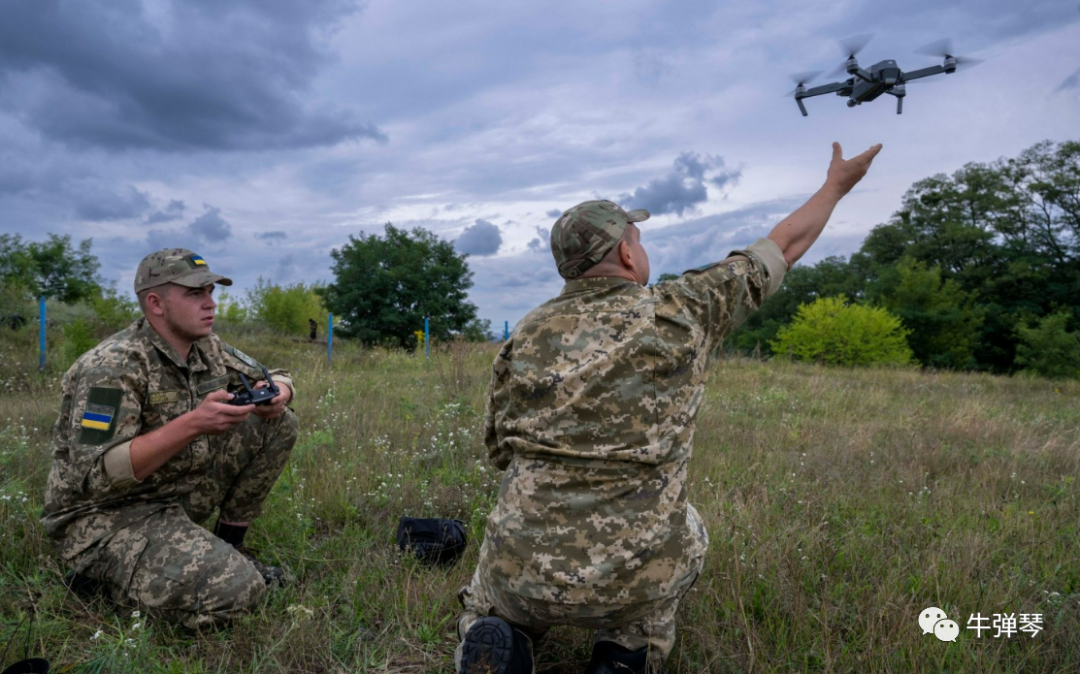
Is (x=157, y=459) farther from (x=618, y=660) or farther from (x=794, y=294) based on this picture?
(x=794, y=294)

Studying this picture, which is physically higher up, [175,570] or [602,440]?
[602,440]

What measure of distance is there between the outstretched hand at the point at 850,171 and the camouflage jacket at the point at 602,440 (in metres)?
0.84

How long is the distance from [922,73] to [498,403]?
480 centimetres

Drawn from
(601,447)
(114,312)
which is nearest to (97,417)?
(601,447)

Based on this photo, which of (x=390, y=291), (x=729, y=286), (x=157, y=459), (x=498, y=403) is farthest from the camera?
(x=390, y=291)

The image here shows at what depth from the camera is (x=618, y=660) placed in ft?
8.81

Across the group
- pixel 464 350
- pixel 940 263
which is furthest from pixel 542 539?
pixel 940 263

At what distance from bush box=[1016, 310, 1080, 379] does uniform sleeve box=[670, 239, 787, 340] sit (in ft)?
148

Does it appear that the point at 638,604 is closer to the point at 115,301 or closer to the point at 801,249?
the point at 801,249

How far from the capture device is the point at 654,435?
2.52 meters

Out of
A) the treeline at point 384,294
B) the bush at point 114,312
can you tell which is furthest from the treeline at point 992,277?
the bush at point 114,312

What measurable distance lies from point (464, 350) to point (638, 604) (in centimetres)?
904

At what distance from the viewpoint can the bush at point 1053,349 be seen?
4074 centimetres

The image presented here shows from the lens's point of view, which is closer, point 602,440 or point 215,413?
point 602,440
